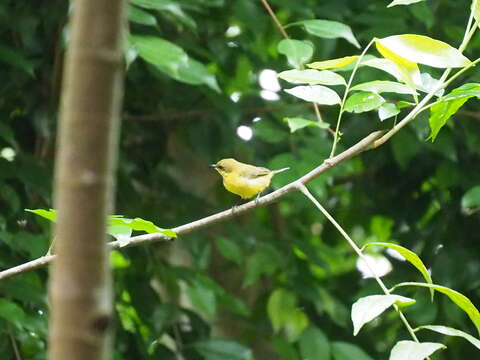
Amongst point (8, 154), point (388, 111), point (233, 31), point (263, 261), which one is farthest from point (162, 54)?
point (233, 31)

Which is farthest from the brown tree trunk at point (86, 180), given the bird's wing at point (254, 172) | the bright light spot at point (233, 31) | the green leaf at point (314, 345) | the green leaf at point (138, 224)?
the bright light spot at point (233, 31)

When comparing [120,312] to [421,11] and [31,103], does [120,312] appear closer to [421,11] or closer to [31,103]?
[31,103]

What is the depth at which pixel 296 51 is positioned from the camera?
7.84 feet

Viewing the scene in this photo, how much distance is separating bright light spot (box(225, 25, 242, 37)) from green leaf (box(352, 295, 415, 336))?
2153 mm

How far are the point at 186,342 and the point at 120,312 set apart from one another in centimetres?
26

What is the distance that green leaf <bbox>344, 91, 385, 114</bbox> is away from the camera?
1.77m

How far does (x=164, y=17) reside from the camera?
3.15 m

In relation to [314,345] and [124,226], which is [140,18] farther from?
[314,345]

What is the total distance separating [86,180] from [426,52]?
1.09 metres

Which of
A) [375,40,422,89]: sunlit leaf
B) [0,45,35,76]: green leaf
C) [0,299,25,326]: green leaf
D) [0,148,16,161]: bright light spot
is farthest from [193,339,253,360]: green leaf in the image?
[375,40,422,89]: sunlit leaf

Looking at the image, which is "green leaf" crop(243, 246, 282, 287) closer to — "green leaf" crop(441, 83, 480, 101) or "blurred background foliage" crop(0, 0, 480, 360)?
"blurred background foliage" crop(0, 0, 480, 360)

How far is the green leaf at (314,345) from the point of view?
3.08m

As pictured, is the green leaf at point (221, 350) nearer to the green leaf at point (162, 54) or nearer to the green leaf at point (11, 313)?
the green leaf at point (11, 313)

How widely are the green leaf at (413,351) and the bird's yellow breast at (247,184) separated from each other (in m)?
1.52
